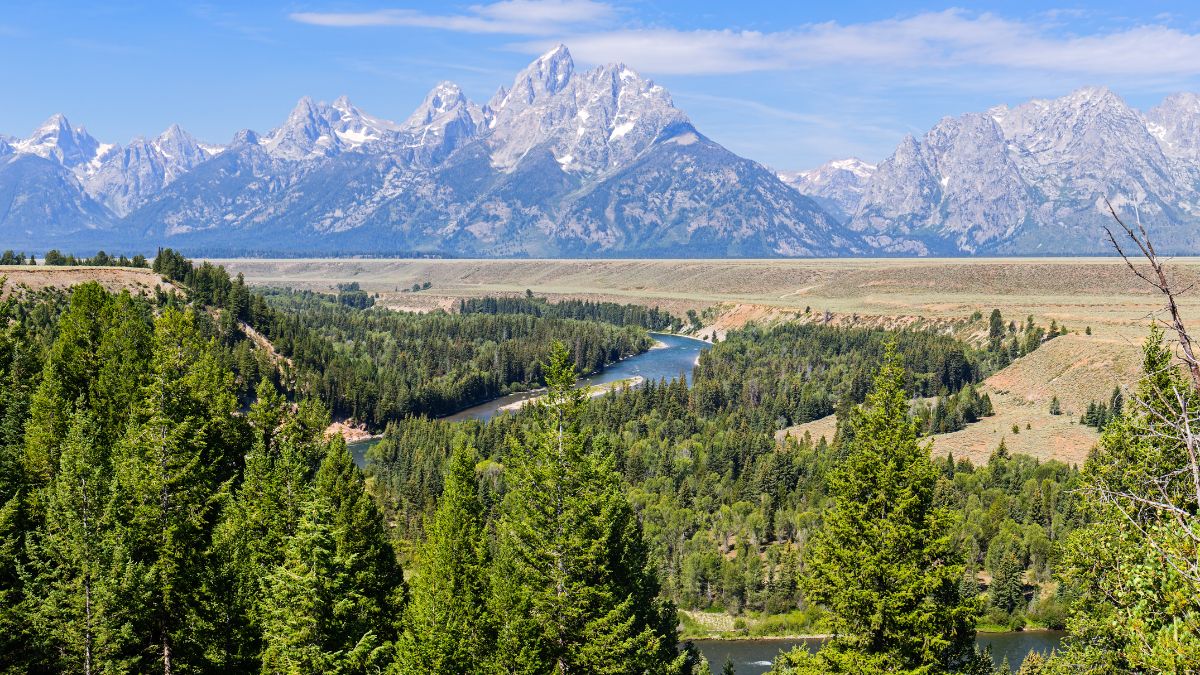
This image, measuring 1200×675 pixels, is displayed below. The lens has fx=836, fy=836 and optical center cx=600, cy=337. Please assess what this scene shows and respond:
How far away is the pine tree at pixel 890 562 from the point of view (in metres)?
24.7

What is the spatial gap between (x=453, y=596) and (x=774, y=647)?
153 ft

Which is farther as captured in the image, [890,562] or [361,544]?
[361,544]

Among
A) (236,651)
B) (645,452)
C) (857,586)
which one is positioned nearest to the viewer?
(857,586)

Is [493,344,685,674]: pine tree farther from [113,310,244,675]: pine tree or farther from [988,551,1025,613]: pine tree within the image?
[988,551,1025,613]: pine tree

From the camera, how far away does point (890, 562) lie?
25078mm

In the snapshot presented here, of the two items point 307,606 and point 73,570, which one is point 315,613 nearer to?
point 307,606

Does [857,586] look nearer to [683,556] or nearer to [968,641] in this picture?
[968,641]

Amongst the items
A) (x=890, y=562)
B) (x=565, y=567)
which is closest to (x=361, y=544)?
(x=565, y=567)

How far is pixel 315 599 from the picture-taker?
27750 millimetres

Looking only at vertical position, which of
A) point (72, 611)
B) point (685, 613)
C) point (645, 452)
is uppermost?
point (72, 611)

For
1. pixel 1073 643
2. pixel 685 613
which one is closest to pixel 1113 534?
pixel 1073 643

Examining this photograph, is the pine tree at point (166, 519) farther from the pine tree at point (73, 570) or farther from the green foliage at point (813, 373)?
→ the green foliage at point (813, 373)

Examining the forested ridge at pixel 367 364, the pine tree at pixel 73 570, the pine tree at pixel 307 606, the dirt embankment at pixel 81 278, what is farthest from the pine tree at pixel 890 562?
the dirt embankment at pixel 81 278

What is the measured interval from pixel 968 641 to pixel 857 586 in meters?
4.17
